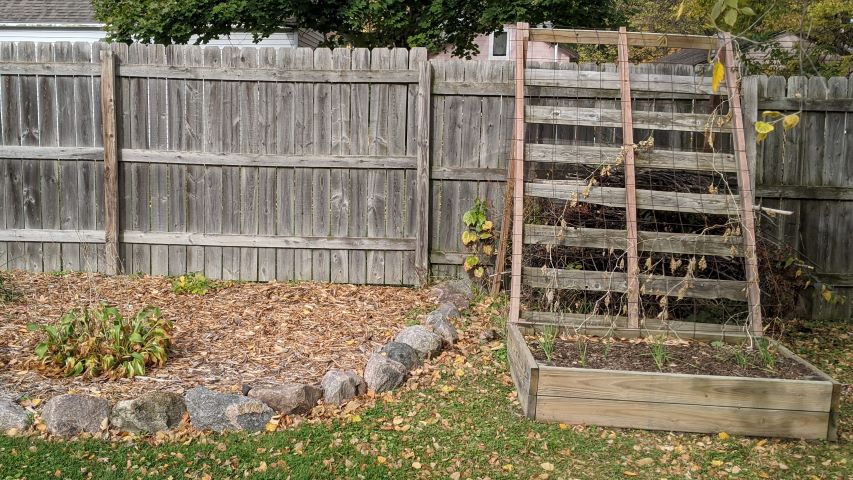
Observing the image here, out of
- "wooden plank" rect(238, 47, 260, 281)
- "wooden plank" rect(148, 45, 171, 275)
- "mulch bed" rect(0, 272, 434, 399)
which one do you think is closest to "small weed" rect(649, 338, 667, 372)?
"mulch bed" rect(0, 272, 434, 399)

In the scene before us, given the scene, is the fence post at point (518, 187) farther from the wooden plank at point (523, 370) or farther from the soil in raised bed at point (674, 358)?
the soil in raised bed at point (674, 358)

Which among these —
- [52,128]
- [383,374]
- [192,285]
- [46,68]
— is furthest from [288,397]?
[46,68]

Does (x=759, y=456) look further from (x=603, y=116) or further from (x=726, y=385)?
(x=603, y=116)

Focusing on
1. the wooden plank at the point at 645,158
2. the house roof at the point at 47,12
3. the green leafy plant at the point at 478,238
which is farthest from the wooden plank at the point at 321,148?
the house roof at the point at 47,12

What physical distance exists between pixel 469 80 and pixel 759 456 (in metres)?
4.33

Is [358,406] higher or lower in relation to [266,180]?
lower

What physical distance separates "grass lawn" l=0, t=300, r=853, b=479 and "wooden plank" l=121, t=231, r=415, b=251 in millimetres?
2887

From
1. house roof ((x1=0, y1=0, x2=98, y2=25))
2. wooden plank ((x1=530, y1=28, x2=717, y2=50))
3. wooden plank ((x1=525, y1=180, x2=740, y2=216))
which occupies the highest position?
house roof ((x1=0, y1=0, x2=98, y2=25))

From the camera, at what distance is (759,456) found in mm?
4230

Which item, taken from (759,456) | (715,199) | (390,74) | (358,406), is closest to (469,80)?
(390,74)

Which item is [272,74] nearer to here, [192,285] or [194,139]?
[194,139]

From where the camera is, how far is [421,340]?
562cm

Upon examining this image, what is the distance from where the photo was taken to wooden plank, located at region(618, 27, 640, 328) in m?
5.43

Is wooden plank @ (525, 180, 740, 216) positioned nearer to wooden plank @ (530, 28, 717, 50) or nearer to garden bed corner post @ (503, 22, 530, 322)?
garden bed corner post @ (503, 22, 530, 322)
